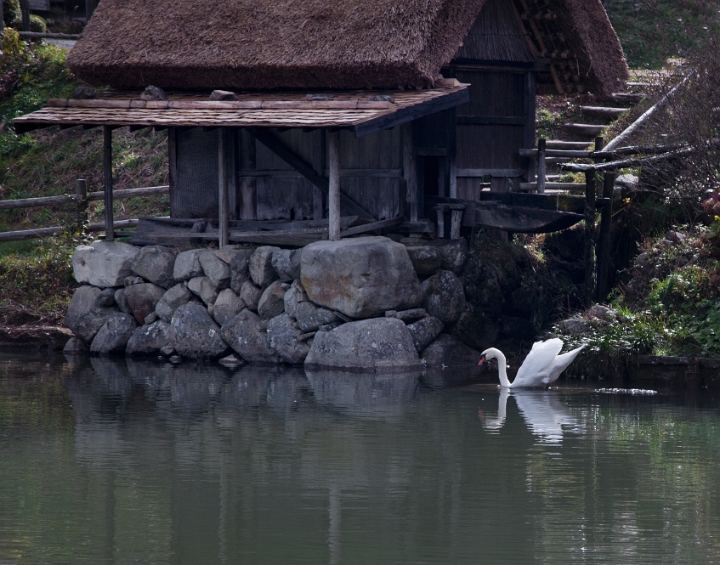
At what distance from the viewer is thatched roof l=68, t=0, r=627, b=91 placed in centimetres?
1568

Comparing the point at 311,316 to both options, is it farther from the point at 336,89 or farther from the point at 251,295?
the point at 336,89

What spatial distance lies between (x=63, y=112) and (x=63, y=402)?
19.4ft

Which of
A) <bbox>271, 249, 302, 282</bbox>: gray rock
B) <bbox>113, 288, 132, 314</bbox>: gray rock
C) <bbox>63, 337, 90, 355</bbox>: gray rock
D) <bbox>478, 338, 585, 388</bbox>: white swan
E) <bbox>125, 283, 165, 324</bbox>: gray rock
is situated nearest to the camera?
<bbox>478, 338, 585, 388</bbox>: white swan

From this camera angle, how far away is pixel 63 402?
12344 millimetres

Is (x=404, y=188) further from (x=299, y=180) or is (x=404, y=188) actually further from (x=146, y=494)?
(x=146, y=494)

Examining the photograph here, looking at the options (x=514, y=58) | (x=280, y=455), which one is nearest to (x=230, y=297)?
(x=514, y=58)

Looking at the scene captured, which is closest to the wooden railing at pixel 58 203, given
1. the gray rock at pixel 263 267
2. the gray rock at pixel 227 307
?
the gray rock at pixel 227 307

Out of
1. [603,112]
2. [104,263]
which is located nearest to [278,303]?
[104,263]

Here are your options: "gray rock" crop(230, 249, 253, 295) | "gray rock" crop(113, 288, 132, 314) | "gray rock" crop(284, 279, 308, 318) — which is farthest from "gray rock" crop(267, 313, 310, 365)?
"gray rock" crop(113, 288, 132, 314)

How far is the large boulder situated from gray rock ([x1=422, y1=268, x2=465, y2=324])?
0.27 m

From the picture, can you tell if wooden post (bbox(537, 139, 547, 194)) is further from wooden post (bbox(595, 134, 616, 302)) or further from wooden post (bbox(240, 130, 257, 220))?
wooden post (bbox(240, 130, 257, 220))

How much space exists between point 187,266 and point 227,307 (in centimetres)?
101

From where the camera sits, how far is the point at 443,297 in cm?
1571

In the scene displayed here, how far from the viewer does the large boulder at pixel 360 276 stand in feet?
49.0
